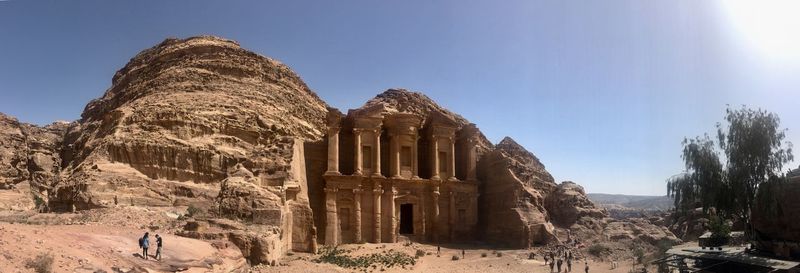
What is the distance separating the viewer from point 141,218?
72.7 feet

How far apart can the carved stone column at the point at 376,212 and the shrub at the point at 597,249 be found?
15176 mm

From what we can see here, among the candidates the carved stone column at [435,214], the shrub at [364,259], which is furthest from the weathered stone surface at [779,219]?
the carved stone column at [435,214]

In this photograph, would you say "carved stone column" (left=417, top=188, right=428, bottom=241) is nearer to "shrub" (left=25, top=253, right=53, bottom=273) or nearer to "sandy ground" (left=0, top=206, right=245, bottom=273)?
"sandy ground" (left=0, top=206, right=245, bottom=273)

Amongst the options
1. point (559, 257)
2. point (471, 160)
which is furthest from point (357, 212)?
point (559, 257)

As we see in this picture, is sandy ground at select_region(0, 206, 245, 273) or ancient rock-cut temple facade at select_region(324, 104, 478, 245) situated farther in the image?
ancient rock-cut temple facade at select_region(324, 104, 478, 245)

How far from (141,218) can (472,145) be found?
2735 cm

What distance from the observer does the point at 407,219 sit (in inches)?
1697

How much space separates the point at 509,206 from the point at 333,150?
14.2 meters

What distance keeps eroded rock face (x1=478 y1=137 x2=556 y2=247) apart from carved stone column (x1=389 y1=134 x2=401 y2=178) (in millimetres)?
8361

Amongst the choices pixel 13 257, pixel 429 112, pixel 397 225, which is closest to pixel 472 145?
pixel 429 112

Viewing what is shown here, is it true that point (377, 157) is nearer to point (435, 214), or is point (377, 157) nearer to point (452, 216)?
point (435, 214)

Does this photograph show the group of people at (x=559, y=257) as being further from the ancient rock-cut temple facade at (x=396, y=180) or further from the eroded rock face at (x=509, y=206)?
the ancient rock-cut temple facade at (x=396, y=180)

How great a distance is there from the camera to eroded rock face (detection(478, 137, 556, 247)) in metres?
37.3

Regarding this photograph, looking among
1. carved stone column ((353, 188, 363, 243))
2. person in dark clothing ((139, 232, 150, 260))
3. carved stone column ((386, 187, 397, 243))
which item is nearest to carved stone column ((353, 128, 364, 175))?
carved stone column ((353, 188, 363, 243))
